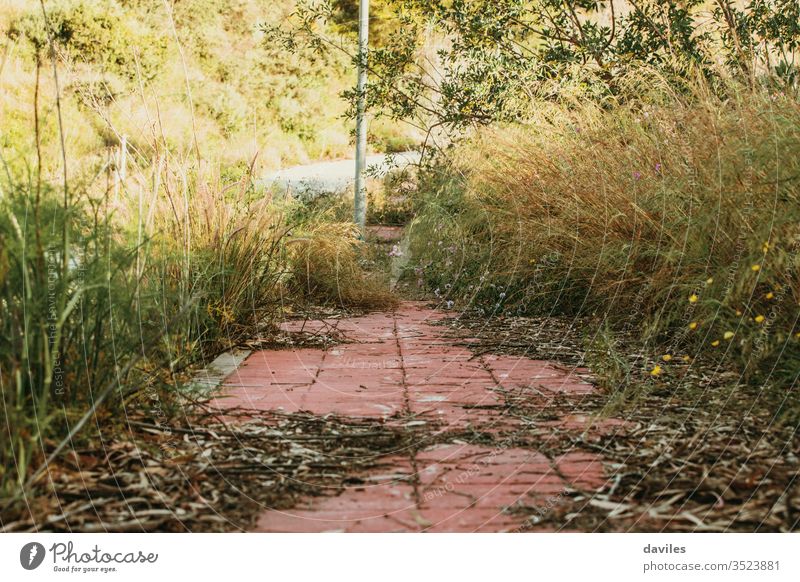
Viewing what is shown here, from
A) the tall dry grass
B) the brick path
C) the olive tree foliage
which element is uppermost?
the olive tree foliage

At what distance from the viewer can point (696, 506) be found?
246cm

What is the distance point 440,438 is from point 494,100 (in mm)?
6532

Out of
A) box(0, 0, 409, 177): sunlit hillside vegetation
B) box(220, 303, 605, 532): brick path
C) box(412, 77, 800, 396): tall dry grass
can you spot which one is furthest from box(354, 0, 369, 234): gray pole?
box(0, 0, 409, 177): sunlit hillside vegetation

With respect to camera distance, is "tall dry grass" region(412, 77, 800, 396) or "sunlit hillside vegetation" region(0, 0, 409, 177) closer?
"tall dry grass" region(412, 77, 800, 396)

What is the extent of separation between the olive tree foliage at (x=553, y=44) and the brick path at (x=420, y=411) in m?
3.46

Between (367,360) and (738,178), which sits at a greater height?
(738,178)

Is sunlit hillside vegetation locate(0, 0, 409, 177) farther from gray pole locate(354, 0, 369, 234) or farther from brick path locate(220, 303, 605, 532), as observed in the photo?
brick path locate(220, 303, 605, 532)

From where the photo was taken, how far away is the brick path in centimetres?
242

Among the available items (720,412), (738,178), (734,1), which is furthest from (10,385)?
(734,1)

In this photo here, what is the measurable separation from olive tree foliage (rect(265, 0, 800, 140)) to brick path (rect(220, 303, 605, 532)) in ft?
11.3

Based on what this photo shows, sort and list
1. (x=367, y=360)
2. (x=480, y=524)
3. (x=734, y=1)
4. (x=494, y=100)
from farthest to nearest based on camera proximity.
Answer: (x=494, y=100) < (x=734, y=1) < (x=367, y=360) < (x=480, y=524)

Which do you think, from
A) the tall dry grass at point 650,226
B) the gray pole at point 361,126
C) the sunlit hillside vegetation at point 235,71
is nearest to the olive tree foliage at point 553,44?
the gray pole at point 361,126

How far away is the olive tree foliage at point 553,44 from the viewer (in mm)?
7652

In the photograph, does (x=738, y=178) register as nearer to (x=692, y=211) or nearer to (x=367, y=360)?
(x=692, y=211)
